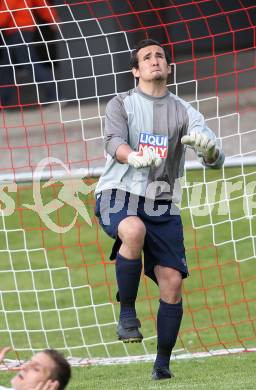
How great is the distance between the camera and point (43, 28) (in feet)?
52.6

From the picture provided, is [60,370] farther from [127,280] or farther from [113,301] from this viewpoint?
[113,301]

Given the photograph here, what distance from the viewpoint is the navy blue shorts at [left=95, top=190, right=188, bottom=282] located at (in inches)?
264

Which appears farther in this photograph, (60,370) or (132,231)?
(132,231)

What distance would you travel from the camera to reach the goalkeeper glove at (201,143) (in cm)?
631

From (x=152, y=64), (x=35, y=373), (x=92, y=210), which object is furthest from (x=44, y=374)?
(x=92, y=210)

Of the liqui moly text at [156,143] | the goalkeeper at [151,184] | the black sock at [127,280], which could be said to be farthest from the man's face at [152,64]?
the black sock at [127,280]

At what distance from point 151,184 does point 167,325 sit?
843 millimetres

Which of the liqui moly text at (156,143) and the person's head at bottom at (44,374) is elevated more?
the liqui moly text at (156,143)

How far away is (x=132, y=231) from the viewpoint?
6.45m

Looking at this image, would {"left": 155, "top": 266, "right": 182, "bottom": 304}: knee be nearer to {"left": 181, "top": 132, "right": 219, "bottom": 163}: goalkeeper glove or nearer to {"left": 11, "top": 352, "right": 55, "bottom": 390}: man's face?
{"left": 181, "top": 132, "right": 219, "bottom": 163}: goalkeeper glove

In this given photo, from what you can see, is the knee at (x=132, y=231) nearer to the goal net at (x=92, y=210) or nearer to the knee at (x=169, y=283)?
the knee at (x=169, y=283)

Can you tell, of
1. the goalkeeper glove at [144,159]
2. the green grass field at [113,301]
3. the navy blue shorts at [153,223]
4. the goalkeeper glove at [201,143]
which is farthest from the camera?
the green grass field at [113,301]

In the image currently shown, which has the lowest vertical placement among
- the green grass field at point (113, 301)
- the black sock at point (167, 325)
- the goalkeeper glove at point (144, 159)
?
the green grass field at point (113, 301)

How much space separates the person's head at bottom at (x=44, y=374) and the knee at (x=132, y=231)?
154 cm
